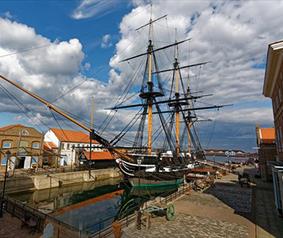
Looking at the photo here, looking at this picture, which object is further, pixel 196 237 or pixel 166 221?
pixel 166 221

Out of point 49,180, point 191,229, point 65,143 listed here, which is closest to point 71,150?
point 65,143

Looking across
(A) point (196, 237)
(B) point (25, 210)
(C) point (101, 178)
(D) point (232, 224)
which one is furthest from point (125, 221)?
(C) point (101, 178)

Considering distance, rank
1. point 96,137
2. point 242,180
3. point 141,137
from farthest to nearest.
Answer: point 141,137
point 242,180
point 96,137

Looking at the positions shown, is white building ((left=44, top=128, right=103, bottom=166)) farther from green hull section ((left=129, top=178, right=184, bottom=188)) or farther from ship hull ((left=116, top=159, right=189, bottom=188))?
green hull section ((left=129, top=178, right=184, bottom=188))

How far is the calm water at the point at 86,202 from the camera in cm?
1929

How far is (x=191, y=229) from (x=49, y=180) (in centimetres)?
2775

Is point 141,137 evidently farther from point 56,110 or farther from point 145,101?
point 56,110

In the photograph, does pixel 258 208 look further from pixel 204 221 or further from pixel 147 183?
pixel 147 183

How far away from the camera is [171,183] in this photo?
110 feet

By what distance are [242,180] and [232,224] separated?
51.9ft

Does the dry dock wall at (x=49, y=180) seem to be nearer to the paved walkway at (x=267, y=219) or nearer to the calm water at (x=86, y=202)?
the calm water at (x=86, y=202)

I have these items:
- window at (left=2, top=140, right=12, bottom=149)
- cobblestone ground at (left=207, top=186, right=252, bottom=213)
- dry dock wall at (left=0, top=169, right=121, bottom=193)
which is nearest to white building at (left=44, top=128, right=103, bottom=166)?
dry dock wall at (left=0, top=169, right=121, bottom=193)

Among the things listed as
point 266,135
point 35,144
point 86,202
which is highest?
point 266,135

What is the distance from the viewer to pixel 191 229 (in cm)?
1127
